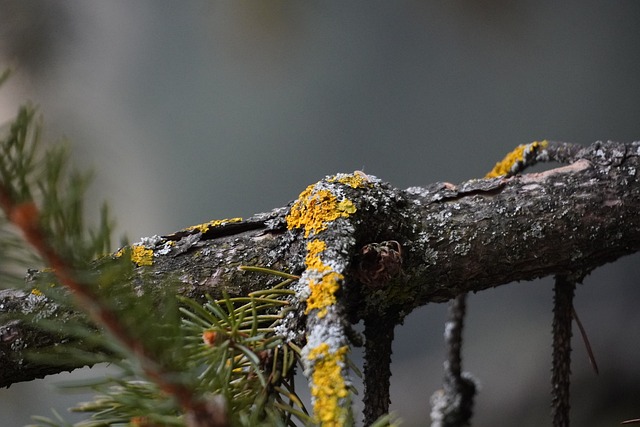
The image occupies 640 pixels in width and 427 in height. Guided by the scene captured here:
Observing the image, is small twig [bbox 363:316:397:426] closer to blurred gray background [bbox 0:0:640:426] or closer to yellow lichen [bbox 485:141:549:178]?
yellow lichen [bbox 485:141:549:178]

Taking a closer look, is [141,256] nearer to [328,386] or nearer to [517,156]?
[328,386]

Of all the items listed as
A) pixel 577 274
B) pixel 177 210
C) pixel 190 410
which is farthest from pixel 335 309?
pixel 177 210

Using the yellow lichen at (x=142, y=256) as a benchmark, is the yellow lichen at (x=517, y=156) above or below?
above

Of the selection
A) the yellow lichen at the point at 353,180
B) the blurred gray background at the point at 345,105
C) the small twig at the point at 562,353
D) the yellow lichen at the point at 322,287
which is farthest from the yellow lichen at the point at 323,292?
the blurred gray background at the point at 345,105

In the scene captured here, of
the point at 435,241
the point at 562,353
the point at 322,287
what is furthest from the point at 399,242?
the point at 562,353

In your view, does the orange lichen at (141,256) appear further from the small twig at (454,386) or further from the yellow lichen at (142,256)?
the small twig at (454,386)

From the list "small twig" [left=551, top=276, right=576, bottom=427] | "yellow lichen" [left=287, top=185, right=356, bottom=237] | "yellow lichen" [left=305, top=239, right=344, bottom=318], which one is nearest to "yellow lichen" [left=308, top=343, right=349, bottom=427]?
"yellow lichen" [left=305, top=239, right=344, bottom=318]
